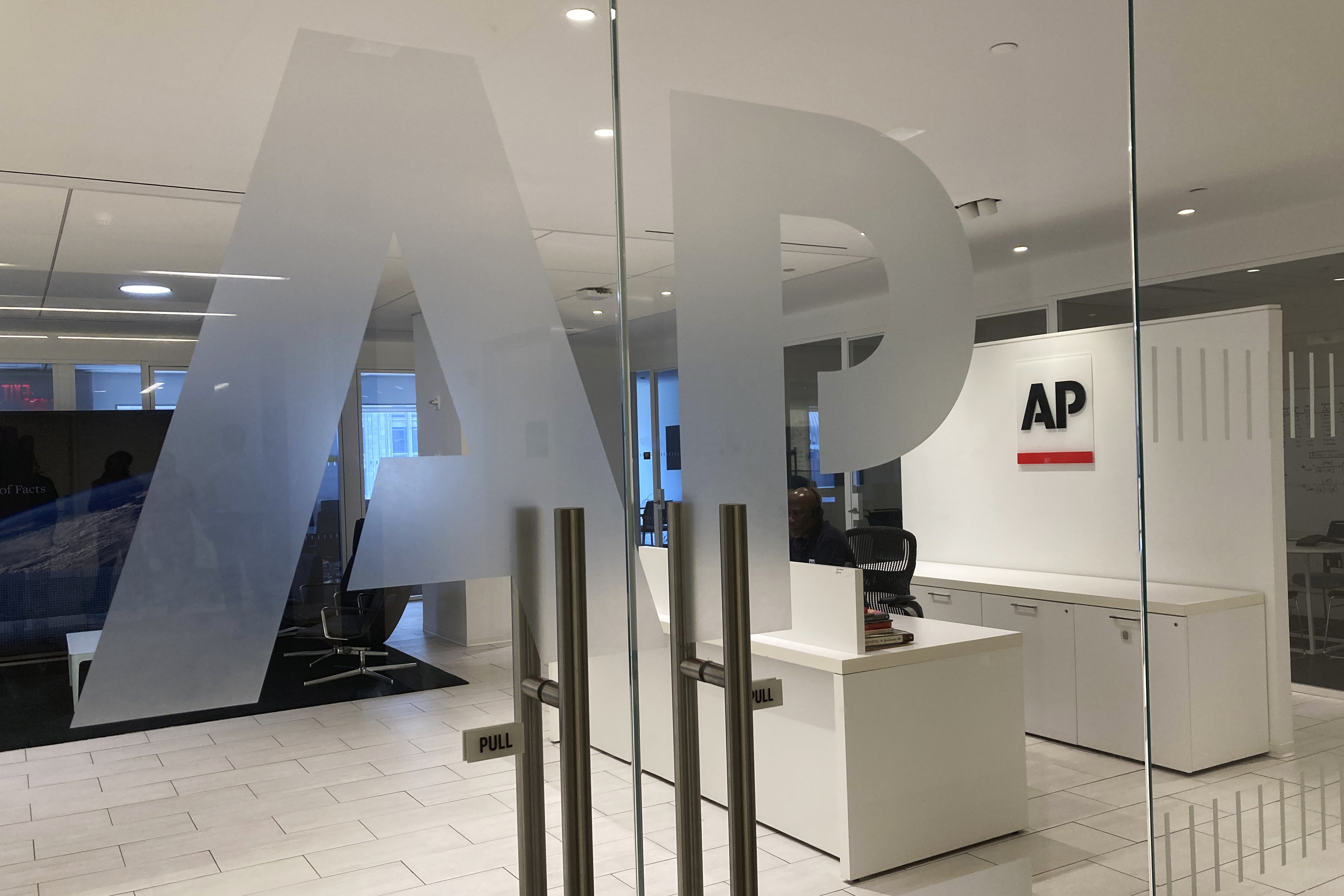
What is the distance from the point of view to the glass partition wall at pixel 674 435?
114cm

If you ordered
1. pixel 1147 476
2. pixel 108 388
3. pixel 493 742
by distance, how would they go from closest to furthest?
pixel 108 388
pixel 493 742
pixel 1147 476

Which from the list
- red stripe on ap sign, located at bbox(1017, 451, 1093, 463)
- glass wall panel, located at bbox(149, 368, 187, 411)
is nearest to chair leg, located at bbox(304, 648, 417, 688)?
glass wall panel, located at bbox(149, 368, 187, 411)

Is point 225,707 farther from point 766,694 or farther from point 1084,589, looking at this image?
point 1084,589

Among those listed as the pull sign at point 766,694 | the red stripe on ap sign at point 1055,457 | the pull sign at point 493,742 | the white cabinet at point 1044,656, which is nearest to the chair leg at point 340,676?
the pull sign at point 493,742

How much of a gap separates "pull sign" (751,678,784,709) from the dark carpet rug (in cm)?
51

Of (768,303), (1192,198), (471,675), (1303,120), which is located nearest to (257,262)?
(471,675)

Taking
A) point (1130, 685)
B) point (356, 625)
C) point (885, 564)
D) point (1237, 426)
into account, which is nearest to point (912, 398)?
point (885, 564)

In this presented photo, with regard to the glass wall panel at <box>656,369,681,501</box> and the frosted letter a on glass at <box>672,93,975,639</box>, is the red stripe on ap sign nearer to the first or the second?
the frosted letter a on glass at <box>672,93,975,639</box>

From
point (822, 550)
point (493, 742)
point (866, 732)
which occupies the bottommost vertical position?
point (866, 732)

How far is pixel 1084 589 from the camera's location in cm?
187

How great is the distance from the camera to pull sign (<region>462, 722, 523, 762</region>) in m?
1.31

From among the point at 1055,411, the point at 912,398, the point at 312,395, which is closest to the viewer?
the point at 312,395

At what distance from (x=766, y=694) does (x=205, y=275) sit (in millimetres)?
1041

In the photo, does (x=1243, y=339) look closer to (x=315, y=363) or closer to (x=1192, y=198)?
(x=1192, y=198)
